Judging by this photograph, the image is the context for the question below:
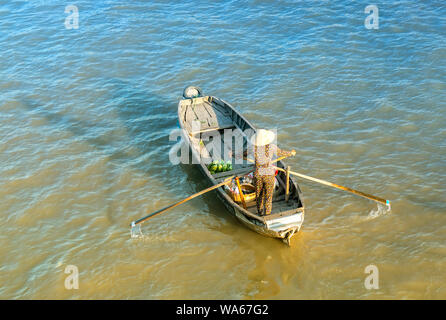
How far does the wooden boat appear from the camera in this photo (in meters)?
9.52

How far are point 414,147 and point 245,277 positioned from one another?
7.20 metres

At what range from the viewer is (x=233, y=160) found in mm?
12375

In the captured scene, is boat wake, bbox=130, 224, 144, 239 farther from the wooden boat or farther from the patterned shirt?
the patterned shirt

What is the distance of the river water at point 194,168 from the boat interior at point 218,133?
0.92 metres

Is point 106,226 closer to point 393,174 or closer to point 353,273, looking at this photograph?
point 353,273

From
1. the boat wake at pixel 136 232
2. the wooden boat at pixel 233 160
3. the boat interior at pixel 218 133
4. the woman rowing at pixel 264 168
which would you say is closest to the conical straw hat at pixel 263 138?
the woman rowing at pixel 264 168

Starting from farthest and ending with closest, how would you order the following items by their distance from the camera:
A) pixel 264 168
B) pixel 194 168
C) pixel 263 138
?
pixel 194 168, pixel 264 168, pixel 263 138

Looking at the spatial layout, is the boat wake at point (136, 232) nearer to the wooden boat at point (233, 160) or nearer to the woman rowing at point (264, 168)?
the wooden boat at point (233, 160)

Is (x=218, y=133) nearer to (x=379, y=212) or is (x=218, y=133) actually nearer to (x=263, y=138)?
(x=263, y=138)

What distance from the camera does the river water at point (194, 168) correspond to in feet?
31.4

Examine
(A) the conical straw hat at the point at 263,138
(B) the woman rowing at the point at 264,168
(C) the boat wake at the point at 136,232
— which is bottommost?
(C) the boat wake at the point at 136,232

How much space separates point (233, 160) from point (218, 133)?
1628 mm

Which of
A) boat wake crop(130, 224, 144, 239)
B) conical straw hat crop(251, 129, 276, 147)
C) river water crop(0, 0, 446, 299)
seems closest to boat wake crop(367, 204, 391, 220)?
river water crop(0, 0, 446, 299)

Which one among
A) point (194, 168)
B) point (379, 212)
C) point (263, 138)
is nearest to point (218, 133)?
point (194, 168)
